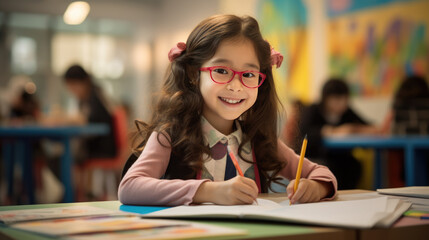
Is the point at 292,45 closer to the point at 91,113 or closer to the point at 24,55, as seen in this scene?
the point at 91,113

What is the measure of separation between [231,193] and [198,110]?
40cm

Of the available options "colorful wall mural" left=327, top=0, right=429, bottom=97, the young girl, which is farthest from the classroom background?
the young girl

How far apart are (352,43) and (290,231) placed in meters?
4.65

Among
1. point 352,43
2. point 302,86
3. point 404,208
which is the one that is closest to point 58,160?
point 302,86

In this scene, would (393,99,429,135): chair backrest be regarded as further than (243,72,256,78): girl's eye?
Yes

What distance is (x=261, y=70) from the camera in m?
1.36

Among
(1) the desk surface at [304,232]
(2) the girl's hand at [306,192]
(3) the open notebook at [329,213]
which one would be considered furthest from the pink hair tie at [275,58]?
(1) the desk surface at [304,232]

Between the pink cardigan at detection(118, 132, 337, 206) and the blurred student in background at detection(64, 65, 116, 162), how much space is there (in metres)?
3.61

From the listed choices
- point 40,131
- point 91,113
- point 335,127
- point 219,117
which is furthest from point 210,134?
point 91,113

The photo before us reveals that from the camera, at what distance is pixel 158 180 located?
3.38 feet

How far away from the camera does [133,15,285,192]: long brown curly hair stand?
1.23 meters

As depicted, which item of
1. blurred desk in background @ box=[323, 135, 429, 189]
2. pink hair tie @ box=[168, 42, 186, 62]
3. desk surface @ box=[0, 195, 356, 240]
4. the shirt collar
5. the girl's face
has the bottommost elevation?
blurred desk in background @ box=[323, 135, 429, 189]

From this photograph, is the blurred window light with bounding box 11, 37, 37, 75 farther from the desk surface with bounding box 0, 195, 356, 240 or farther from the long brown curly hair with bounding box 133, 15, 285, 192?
the desk surface with bounding box 0, 195, 356, 240

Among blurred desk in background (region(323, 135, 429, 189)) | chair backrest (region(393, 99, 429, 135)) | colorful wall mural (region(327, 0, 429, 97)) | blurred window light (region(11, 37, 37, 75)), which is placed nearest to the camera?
blurred desk in background (region(323, 135, 429, 189))
